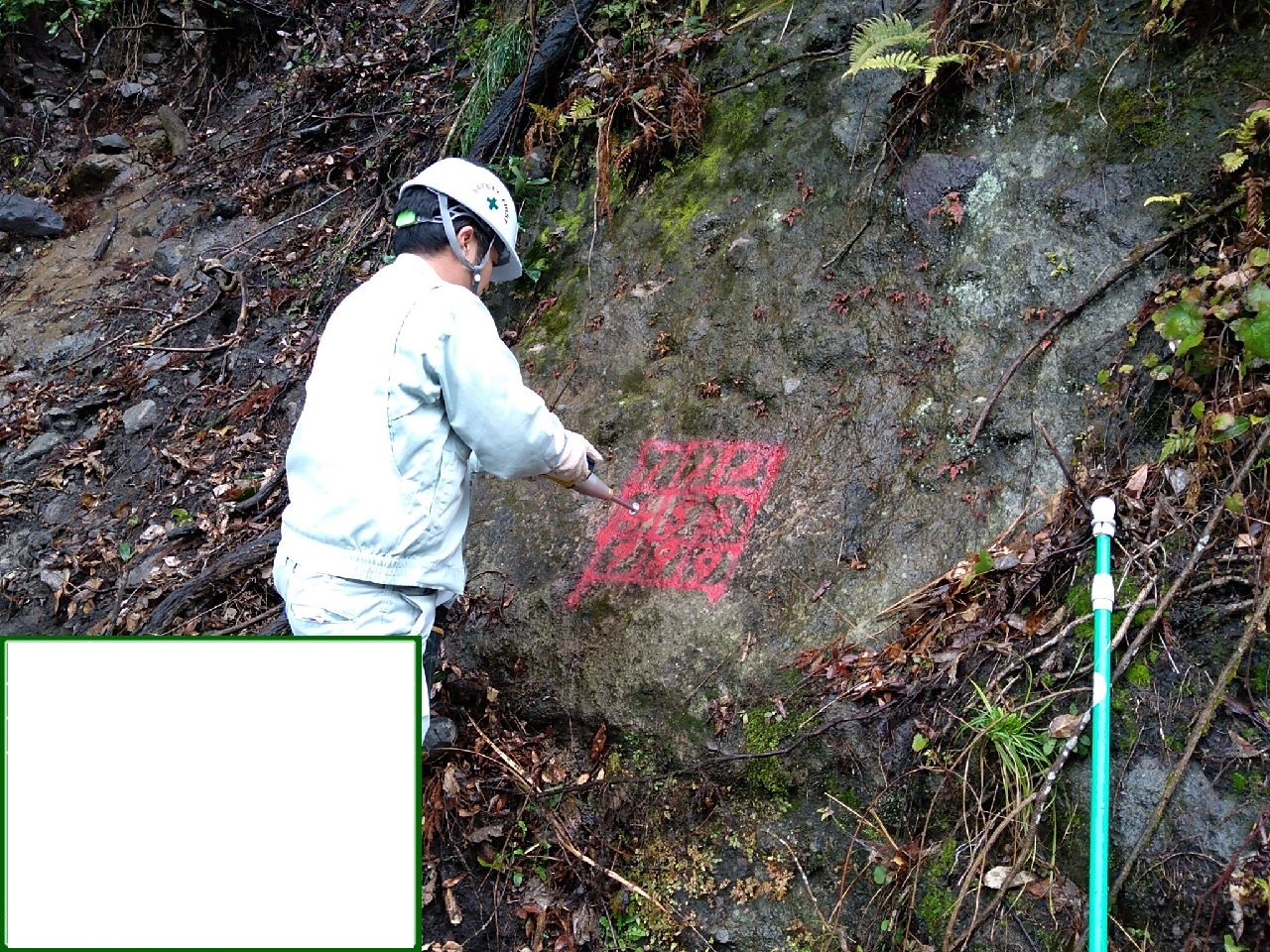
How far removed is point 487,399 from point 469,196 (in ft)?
2.61

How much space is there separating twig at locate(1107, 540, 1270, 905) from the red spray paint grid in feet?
5.75

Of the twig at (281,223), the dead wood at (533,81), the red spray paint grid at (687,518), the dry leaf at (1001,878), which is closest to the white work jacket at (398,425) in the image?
the red spray paint grid at (687,518)

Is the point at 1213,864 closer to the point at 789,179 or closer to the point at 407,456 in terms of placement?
the point at 407,456

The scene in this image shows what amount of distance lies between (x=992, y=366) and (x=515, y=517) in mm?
2341

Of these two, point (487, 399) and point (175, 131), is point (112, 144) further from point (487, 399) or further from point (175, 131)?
point (487, 399)

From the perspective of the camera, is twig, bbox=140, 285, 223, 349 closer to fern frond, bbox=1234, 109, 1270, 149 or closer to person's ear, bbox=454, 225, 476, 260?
person's ear, bbox=454, 225, 476, 260

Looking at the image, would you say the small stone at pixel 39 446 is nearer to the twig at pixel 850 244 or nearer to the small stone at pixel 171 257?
the small stone at pixel 171 257

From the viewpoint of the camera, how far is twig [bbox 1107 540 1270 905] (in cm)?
268

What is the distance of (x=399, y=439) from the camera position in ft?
10.2

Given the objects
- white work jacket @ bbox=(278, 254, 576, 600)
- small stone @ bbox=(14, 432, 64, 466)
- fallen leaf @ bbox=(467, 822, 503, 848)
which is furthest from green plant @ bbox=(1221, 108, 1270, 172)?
small stone @ bbox=(14, 432, 64, 466)

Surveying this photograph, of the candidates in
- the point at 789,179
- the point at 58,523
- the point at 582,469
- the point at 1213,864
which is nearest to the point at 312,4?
the point at 58,523

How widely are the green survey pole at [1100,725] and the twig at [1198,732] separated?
0.11m

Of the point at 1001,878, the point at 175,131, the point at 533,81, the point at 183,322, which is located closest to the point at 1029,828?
the point at 1001,878

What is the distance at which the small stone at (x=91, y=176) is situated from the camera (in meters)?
9.55
